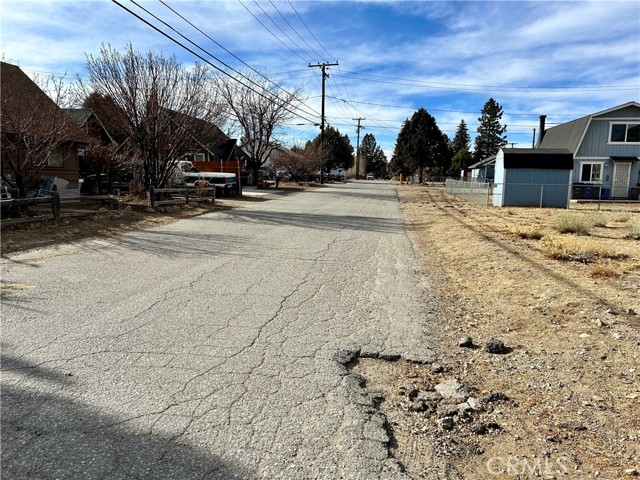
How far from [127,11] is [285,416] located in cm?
1156

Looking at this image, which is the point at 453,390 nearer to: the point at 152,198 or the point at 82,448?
the point at 82,448

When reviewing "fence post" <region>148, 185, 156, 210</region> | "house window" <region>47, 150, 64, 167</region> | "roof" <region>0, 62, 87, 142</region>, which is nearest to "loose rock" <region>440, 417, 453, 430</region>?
"roof" <region>0, 62, 87, 142</region>

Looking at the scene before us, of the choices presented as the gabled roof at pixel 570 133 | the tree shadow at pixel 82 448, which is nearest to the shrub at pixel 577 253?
the tree shadow at pixel 82 448

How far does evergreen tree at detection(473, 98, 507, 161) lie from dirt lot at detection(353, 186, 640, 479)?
3278 inches

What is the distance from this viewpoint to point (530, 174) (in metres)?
24.9

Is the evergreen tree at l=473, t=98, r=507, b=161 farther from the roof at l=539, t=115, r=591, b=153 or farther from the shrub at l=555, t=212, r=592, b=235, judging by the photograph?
the shrub at l=555, t=212, r=592, b=235

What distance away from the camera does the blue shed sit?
24.4 m

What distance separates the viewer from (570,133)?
33.0 meters

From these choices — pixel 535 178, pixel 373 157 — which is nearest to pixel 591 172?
pixel 535 178

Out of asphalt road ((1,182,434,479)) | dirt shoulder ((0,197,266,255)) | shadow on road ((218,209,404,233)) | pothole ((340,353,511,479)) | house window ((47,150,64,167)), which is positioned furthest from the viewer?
house window ((47,150,64,167))

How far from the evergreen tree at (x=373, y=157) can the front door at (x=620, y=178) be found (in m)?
101

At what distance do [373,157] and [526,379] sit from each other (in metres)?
134

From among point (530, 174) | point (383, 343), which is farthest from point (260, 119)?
point (383, 343)

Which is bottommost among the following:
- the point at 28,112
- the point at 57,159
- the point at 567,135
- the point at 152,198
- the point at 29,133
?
the point at 152,198
